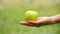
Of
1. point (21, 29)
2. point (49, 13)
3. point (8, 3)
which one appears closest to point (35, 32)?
point (21, 29)

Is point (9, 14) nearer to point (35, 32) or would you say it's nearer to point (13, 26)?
point (13, 26)

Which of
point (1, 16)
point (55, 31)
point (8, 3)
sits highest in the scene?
point (8, 3)

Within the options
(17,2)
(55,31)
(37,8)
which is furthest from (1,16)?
(55,31)

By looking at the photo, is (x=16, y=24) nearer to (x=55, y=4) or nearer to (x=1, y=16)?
(x=1, y=16)

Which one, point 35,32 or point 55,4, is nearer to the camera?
point 35,32

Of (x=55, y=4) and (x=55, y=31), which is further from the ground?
(x=55, y=4)

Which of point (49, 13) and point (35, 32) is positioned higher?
point (49, 13)
